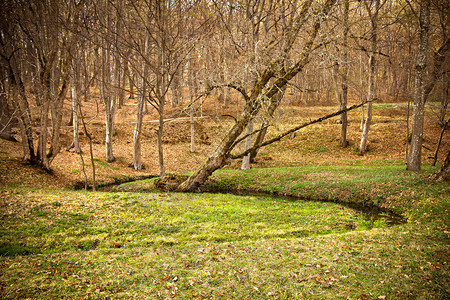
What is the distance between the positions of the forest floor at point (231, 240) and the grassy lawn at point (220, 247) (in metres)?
0.03

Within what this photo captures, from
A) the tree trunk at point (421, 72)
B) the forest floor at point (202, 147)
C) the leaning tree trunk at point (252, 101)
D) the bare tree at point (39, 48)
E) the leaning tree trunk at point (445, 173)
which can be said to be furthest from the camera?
the forest floor at point (202, 147)

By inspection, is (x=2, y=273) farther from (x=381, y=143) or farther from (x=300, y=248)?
(x=381, y=143)

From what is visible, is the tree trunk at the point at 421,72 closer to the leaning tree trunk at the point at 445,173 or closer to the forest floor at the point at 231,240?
the forest floor at the point at 231,240

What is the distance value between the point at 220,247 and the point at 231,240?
831 millimetres

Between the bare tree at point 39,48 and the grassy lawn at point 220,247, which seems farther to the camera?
the bare tree at point 39,48

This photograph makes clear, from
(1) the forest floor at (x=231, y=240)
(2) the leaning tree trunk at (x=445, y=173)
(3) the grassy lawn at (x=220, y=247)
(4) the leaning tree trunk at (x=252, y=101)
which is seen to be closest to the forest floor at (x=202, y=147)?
(1) the forest floor at (x=231, y=240)

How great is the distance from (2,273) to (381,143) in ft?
87.1

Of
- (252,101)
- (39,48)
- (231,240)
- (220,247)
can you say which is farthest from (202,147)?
(220,247)

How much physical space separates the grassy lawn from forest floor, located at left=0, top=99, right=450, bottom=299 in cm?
3

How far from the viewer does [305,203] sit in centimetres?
1224

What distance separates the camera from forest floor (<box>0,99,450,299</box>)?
5141 mm

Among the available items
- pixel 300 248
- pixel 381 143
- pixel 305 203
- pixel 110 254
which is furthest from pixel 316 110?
pixel 110 254

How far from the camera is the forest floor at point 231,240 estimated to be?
514cm

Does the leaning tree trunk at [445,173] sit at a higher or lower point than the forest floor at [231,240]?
higher
